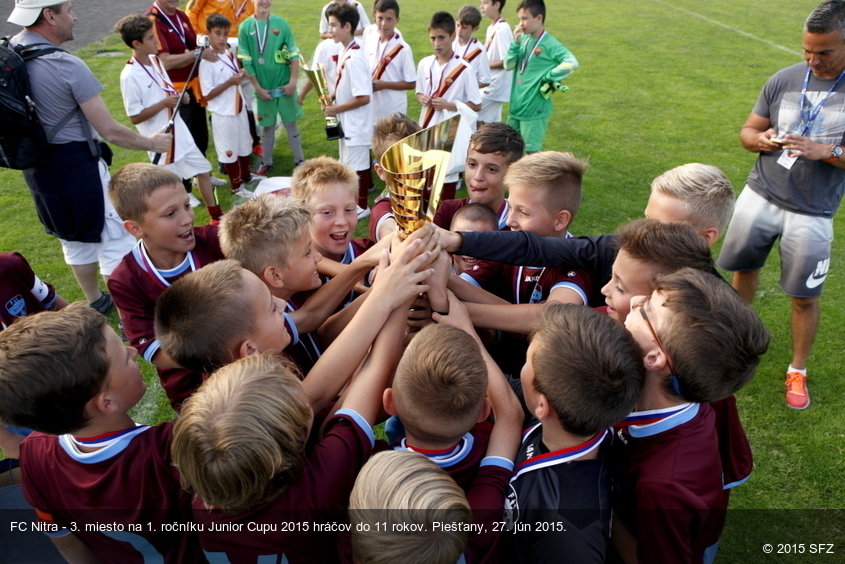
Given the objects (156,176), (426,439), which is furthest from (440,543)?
(156,176)

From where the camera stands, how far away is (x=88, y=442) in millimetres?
1883

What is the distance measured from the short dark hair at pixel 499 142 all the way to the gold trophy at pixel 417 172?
1002mm

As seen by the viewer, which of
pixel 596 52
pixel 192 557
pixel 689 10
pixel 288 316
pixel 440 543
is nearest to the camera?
pixel 440 543

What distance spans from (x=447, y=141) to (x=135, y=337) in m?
1.80

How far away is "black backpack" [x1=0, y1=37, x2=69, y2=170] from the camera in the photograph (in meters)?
3.79

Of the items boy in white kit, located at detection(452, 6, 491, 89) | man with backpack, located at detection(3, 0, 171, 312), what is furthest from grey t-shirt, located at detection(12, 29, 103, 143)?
boy in white kit, located at detection(452, 6, 491, 89)

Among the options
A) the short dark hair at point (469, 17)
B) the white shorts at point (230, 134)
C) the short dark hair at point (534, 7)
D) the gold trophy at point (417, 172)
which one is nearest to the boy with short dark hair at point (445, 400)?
the gold trophy at point (417, 172)

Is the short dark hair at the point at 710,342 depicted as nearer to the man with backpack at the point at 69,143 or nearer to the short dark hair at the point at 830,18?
the short dark hair at the point at 830,18

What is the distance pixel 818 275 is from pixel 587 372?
315cm

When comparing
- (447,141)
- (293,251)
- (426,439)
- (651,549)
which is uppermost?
(447,141)

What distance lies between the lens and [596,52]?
A: 14.9m

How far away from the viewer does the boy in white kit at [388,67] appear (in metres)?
7.22

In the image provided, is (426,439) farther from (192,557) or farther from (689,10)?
(689,10)

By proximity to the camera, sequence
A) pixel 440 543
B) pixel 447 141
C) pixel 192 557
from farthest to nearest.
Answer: pixel 447 141, pixel 192 557, pixel 440 543
